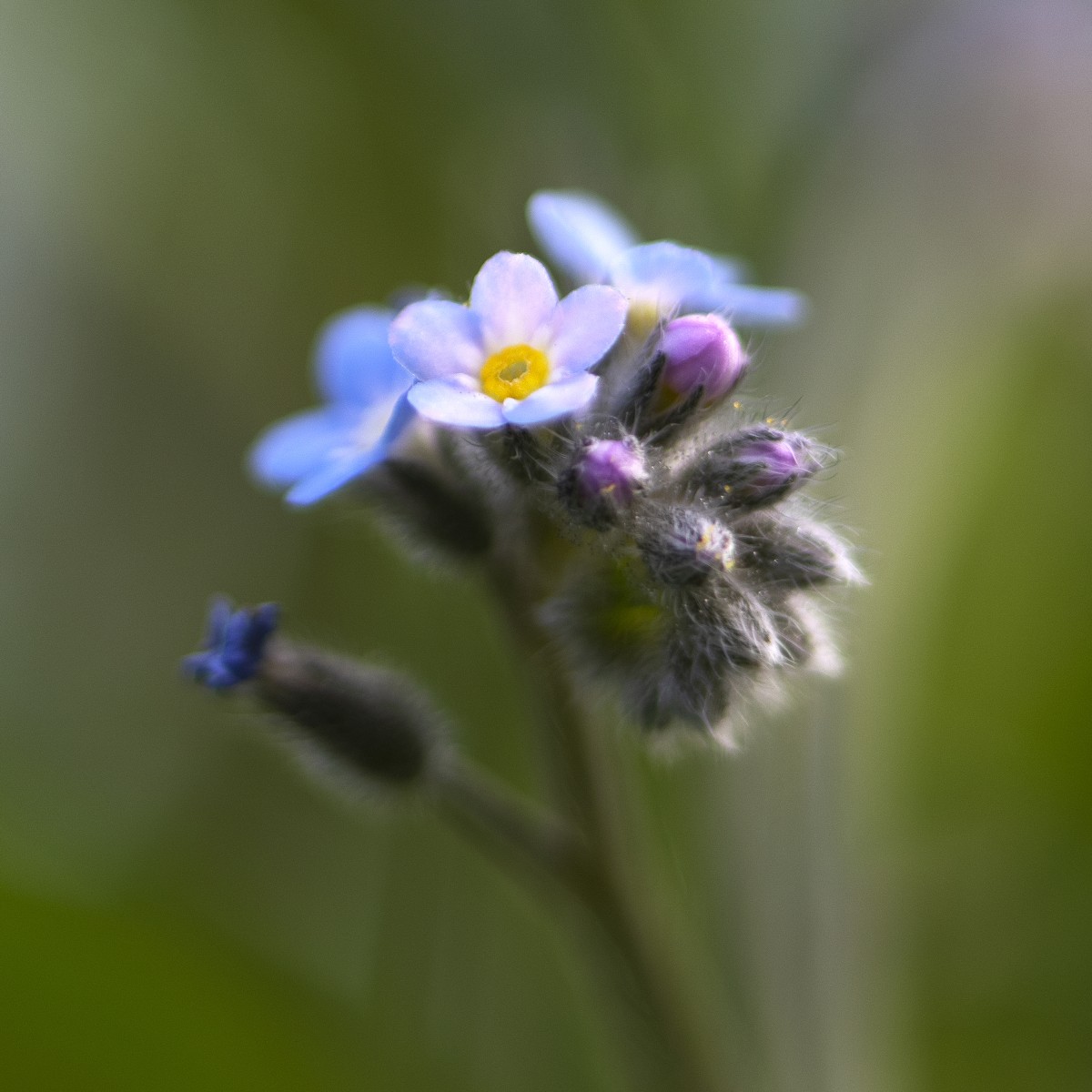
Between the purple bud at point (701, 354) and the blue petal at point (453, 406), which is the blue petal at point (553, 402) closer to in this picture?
the blue petal at point (453, 406)

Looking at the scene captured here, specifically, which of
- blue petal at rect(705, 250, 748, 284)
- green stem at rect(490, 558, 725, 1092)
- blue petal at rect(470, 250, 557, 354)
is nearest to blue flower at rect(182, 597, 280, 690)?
green stem at rect(490, 558, 725, 1092)

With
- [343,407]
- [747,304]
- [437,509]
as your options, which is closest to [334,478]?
[437,509]

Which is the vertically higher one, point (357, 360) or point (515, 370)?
point (357, 360)

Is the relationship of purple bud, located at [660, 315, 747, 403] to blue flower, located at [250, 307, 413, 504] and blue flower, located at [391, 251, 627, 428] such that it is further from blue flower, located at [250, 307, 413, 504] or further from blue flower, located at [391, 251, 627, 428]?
blue flower, located at [250, 307, 413, 504]

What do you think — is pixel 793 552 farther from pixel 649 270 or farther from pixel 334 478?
pixel 334 478

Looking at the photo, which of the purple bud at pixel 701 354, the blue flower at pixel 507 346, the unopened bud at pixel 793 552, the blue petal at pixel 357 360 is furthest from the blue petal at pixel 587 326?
the blue petal at pixel 357 360

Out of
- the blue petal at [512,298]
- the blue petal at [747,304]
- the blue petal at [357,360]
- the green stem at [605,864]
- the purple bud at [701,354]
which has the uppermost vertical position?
the blue petal at [747,304]

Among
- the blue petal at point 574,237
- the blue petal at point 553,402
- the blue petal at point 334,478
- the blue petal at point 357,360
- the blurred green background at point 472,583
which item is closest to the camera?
the blue petal at point 553,402
